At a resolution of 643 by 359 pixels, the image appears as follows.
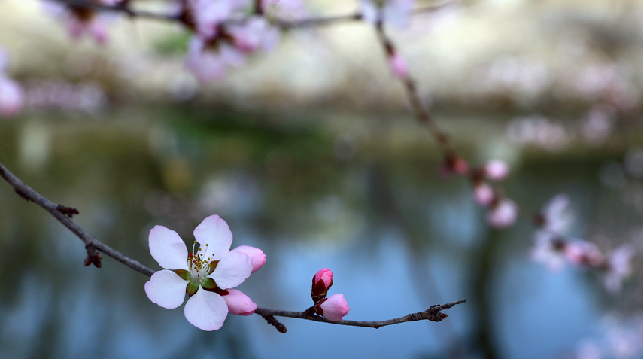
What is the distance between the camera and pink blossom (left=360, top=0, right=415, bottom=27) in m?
0.46

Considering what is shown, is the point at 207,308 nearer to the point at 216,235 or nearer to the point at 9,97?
the point at 216,235

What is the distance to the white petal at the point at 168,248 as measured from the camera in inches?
9.7

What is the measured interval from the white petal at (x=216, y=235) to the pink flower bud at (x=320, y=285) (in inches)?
2.2

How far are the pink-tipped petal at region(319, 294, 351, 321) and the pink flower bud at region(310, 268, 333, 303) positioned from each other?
0.05ft

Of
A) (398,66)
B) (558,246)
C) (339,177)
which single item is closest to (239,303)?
(398,66)

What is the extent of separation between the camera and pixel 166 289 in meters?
0.24

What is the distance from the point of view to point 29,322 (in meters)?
1.34

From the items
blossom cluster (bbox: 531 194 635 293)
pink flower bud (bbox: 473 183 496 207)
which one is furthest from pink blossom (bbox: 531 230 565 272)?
pink flower bud (bbox: 473 183 496 207)

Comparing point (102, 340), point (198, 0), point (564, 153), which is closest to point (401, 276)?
point (102, 340)

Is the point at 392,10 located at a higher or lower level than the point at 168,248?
higher

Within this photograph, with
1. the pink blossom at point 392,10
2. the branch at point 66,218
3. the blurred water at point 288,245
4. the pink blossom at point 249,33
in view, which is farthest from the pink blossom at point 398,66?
the blurred water at point 288,245

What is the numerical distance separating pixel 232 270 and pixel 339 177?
2.80 m

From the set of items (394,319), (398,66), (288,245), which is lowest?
(394,319)

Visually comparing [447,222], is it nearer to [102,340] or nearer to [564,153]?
[102,340]
